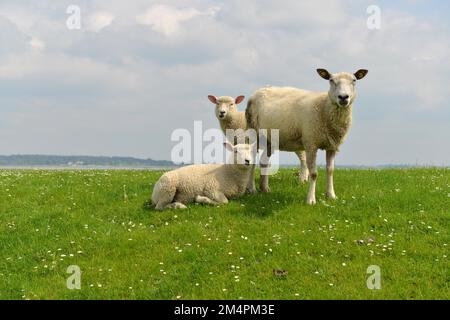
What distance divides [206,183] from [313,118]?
3907mm

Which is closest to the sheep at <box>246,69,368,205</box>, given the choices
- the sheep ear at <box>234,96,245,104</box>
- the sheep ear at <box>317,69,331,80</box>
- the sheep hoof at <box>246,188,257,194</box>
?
the sheep ear at <box>317,69,331,80</box>

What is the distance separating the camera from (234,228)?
1348 cm

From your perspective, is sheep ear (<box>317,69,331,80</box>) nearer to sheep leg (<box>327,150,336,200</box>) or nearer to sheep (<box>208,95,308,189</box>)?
sheep leg (<box>327,150,336,200</box>)

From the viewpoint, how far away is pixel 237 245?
12.2m

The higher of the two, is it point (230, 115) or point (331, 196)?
point (230, 115)

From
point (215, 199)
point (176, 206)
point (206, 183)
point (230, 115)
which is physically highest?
point (230, 115)

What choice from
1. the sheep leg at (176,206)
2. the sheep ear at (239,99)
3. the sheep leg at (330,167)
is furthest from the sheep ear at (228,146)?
the sheep ear at (239,99)

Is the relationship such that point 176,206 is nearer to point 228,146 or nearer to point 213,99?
point 228,146

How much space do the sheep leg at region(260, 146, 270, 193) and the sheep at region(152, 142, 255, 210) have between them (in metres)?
1.20

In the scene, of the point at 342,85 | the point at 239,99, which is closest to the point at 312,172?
the point at 342,85

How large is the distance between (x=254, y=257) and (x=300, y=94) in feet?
A: 24.1

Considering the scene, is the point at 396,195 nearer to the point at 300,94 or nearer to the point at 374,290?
the point at 300,94

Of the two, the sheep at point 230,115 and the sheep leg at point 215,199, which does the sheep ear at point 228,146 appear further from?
the sheep at point 230,115
